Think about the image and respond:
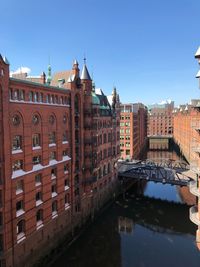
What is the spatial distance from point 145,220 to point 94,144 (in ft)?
56.0

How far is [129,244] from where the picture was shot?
36.5 metres

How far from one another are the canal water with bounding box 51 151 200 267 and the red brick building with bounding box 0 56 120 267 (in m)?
3.42

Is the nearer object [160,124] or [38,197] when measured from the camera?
[38,197]

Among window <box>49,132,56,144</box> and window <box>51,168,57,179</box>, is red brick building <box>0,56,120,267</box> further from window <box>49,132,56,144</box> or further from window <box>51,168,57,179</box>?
window <box>49,132,56,144</box>

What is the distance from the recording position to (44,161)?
31391 millimetres

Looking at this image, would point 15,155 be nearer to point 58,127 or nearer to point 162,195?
point 58,127

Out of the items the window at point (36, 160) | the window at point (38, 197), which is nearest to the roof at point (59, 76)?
the window at point (36, 160)

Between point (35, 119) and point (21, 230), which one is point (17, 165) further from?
point (21, 230)

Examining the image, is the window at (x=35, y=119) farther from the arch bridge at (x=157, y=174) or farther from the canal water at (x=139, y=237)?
the arch bridge at (x=157, y=174)

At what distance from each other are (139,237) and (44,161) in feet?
66.2

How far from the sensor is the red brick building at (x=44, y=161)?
2566 cm

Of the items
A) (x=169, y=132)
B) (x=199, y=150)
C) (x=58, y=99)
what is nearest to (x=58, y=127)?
(x=58, y=99)

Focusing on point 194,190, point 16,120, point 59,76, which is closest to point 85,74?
point 59,76

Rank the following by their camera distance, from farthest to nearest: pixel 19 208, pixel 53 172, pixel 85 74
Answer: pixel 85 74, pixel 53 172, pixel 19 208
